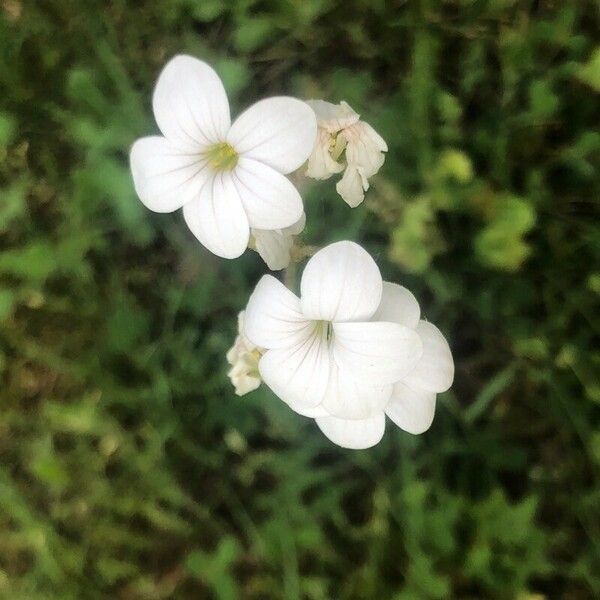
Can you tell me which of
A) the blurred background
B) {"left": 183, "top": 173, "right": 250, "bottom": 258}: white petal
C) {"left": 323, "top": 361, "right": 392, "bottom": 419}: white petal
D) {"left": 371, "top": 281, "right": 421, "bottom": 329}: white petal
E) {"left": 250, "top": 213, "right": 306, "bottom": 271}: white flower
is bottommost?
the blurred background

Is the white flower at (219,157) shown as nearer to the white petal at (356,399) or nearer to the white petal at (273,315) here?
the white petal at (273,315)

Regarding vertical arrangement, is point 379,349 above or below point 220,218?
below

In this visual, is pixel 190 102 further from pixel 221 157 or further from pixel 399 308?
pixel 399 308

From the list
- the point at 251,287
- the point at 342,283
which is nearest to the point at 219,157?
the point at 342,283

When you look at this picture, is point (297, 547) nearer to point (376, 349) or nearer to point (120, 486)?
point (120, 486)

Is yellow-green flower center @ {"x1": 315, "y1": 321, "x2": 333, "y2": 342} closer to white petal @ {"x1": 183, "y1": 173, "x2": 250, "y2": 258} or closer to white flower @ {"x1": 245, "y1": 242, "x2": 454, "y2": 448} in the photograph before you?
white flower @ {"x1": 245, "y1": 242, "x2": 454, "y2": 448}

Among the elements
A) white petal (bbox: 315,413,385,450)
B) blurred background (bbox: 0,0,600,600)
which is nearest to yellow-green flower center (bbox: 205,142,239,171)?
white petal (bbox: 315,413,385,450)

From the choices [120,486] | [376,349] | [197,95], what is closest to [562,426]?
[376,349]
